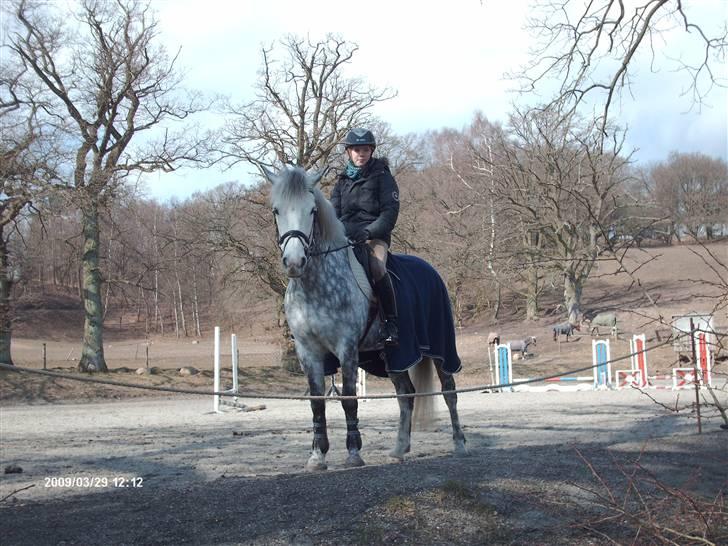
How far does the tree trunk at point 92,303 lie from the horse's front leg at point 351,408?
808 inches

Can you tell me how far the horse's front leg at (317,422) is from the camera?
680cm

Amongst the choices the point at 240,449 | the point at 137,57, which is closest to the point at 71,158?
the point at 137,57

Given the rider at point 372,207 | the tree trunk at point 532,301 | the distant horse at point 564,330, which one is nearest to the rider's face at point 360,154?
the rider at point 372,207

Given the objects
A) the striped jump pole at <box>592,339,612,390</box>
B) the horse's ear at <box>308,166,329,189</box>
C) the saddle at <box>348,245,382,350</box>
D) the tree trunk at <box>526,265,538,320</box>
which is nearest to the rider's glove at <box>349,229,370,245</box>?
the saddle at <box>348,245,382,350</box>

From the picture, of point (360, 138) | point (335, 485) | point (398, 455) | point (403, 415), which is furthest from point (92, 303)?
point (335, 485)

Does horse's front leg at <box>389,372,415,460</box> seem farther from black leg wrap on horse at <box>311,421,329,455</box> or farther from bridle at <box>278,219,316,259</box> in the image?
bridle at <box>278,219,316,259</box>

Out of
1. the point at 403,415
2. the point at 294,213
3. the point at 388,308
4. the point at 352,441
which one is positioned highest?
the point at 294,213

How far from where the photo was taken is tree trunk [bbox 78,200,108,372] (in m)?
25.7

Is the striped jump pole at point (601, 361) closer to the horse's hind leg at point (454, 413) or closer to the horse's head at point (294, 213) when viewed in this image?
the horse's hind leg at point (454, 413)

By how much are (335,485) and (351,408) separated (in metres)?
1.59

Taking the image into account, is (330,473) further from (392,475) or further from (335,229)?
(335,229)

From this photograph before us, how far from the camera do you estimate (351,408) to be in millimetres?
6969

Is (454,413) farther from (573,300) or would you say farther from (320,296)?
(573,300)

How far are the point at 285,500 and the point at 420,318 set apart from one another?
121 inches
